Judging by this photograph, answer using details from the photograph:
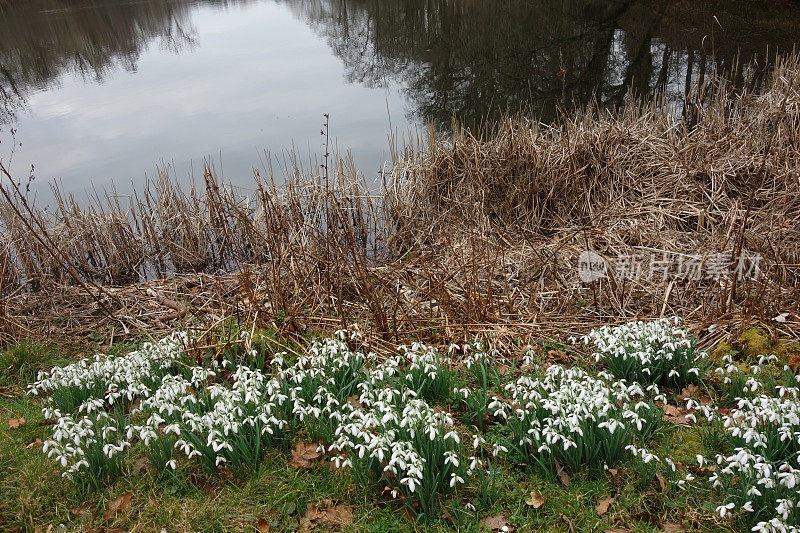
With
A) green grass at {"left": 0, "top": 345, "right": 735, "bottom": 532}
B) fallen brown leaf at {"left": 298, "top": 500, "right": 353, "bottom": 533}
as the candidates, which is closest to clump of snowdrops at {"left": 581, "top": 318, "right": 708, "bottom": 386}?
green grass at {"left": 0, "top": 345, "right": 735, "bottom": 532}

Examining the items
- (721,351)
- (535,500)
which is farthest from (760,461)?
(721,351)

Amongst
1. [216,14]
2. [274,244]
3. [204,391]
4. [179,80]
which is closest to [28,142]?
[179,80]

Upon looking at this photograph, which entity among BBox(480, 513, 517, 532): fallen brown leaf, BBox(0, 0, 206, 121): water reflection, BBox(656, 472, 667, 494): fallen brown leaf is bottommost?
BBox(480, 513, 517, 532): fallen brown leaf

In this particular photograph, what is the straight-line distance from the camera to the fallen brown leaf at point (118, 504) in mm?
3172

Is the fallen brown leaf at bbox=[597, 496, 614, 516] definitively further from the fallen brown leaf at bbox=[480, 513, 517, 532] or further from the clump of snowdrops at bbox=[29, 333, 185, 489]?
the clump of snowdrops at bbox=[29, 333, 185, 489]

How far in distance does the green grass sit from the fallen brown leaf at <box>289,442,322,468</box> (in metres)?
0.05

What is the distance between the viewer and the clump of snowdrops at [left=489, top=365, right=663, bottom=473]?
3117 millimetres

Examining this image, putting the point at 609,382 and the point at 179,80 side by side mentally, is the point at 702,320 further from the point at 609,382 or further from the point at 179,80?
the point at 179,80

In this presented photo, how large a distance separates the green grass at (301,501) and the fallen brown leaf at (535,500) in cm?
3

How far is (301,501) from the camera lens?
3209 millimetres

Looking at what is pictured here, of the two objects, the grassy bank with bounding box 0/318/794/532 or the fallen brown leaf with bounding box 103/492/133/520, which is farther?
the fallen brown leaf with bounding box 103/492/133/520

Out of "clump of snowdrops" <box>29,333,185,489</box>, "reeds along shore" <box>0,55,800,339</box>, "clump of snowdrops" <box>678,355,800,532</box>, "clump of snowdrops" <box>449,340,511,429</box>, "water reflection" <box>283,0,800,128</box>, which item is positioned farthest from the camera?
"water reflection" <box>283,0,800,128</box>

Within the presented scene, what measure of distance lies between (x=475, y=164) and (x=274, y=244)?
10.8 feet

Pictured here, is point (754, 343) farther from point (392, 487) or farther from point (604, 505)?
point (392, 487)
